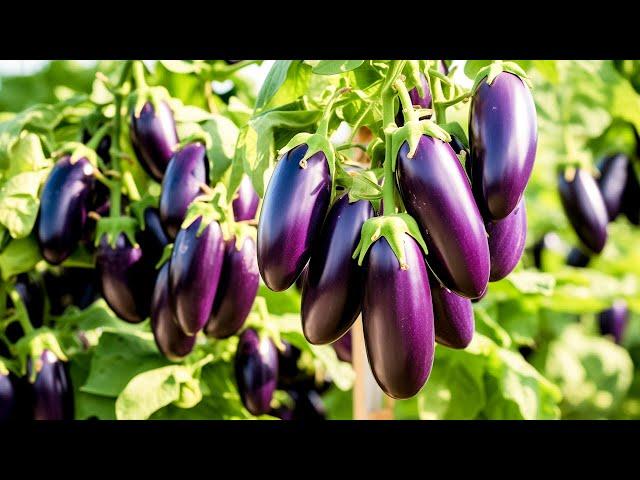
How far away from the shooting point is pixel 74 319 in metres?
1.28

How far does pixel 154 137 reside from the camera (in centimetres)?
109

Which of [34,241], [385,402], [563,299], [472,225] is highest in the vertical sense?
[472,225]

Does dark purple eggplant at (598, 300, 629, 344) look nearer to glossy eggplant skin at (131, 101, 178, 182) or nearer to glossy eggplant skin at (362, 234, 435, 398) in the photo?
glossy eggplant skin at (131, 101, 178, 182)

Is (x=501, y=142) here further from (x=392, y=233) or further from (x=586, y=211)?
→ (x=586, y=211)

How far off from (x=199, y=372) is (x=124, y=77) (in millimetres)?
404

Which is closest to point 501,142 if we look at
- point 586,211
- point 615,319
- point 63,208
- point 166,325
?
point 166,325

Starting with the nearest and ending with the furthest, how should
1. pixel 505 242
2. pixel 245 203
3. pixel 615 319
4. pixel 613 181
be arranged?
pixel 505 242 → pixel 245 203 → pixel 613 181 → pixel 615 319

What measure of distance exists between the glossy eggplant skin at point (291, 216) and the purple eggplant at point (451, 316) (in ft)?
0.36

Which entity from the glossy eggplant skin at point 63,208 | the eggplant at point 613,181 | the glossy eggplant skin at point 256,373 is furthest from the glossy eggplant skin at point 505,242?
the eggplant at point 613,181

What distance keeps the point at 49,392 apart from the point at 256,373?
26cm

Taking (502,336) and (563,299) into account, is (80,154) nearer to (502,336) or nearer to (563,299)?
(502,336)

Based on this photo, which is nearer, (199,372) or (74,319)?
(199,372)
